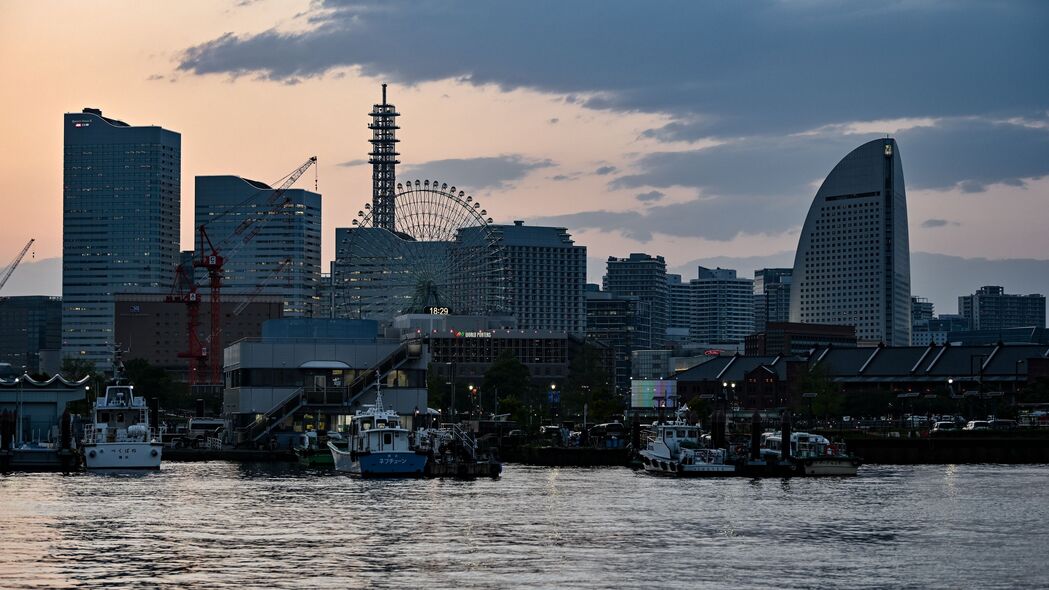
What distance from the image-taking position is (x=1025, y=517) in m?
104

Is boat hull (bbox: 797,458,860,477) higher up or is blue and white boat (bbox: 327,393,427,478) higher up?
blue and white boat (bbox: 327,393,427,478)

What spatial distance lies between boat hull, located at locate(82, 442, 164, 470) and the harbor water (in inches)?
575

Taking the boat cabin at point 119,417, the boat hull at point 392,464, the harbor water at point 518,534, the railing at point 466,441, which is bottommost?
the harbor water at point 518,534

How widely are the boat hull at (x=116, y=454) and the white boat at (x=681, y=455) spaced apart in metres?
47.7

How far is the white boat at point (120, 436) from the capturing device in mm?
157000

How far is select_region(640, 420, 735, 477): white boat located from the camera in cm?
15475

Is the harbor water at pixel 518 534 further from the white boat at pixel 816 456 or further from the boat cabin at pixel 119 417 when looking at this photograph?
the boat cabin at pixel 119 417

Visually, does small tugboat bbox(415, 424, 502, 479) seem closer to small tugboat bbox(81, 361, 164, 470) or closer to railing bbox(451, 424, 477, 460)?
railing bbox(451, 424, 477, 460)

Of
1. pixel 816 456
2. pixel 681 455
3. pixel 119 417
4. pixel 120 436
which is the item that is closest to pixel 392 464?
pixel 681 455

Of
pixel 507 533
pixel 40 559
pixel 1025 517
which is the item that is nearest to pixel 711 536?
pixel 507 533

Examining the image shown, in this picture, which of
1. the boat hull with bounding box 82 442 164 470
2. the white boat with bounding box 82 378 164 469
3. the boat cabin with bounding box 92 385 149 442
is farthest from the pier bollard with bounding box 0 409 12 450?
the boat hull with bounding box 82 442 164 470

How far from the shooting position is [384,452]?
14175 centimetres

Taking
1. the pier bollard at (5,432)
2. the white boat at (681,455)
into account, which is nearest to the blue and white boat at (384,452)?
the white boat at (681,455)

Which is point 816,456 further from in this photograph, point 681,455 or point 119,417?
point 119,417
